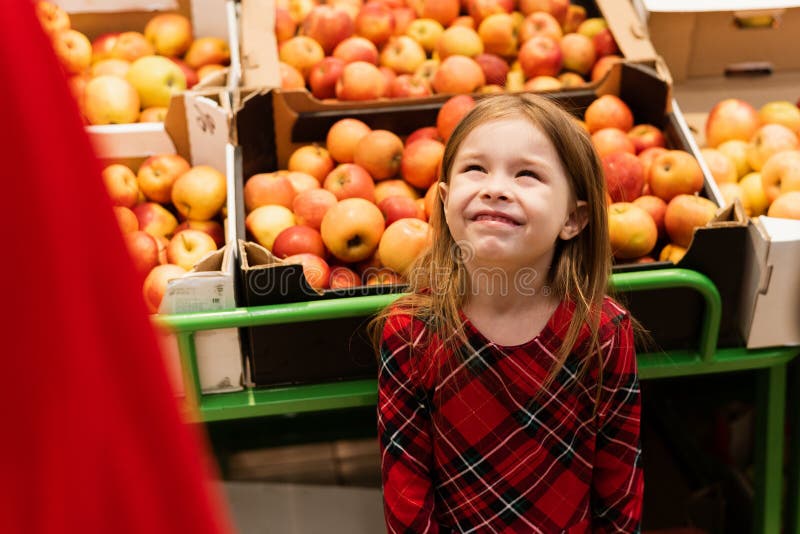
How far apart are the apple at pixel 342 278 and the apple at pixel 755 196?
877mm

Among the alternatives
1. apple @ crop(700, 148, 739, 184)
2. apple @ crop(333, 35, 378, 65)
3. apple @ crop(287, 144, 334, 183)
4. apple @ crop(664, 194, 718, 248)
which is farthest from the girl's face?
apple @ crop(333, 35, 378, 65)

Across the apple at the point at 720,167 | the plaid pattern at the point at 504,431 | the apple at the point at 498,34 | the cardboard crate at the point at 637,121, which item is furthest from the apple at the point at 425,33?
the plaid pattern at the point at 504,431

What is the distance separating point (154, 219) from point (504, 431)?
96 centimetres

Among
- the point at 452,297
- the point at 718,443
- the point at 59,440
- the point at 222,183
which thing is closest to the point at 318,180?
the point at 222,183

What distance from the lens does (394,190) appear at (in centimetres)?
190

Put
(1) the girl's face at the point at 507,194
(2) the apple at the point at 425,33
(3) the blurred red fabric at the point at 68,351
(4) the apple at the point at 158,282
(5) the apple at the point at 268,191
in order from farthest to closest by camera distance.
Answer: (2) the apple at the point at 425,33 → (5) the apple at the point at 268,191 → (4) the apple at the point at 158,282 → (1) the girl's face at the point at 507,194 → (3) the blurred red fabric at the point at 68,351

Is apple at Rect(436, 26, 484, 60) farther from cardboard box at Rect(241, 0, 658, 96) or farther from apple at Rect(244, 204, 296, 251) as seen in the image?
apple at Rect(244, 204, 296, 251)

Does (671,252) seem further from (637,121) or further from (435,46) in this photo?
(435,46)

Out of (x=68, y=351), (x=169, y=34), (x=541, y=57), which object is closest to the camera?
(x=68, y=351)

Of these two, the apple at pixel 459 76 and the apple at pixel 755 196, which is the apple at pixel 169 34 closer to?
the apple at pixel 459 76

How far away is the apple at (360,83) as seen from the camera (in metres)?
2.13

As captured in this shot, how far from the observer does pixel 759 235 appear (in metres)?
1.52

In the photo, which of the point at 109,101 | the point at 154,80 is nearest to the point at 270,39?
the point at 154,80

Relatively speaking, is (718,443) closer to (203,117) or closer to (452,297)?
(452,297)
